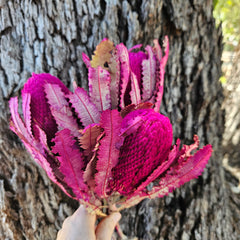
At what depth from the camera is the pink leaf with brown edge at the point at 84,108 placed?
35 centimetres

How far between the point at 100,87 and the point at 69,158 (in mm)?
119

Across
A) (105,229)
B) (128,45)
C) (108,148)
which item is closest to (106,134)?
(108,148)

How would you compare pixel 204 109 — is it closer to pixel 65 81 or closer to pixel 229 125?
pixel 229 125

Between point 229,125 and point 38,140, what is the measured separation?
73 cm

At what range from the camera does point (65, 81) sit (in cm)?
58

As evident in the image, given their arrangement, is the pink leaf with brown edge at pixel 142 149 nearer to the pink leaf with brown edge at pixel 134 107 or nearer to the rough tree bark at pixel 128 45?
the pink leaf with brown edge at pixel 134 107

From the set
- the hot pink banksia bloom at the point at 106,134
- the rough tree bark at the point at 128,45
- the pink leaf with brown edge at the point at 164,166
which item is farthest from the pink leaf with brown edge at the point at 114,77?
the rough tree bark at the point at 128,45

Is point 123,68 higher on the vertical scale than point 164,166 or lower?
higher

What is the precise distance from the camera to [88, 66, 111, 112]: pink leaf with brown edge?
1.18 ft

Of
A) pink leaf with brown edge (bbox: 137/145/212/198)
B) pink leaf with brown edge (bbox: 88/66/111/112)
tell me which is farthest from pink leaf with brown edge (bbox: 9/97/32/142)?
pink leaf with brown edge (bbox: 137/145/212/198)

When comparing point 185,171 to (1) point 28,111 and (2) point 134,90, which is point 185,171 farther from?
(1) point 28,111

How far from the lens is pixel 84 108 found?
0.35 meters

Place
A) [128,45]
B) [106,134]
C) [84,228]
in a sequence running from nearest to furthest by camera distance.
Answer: [106,134] → [84,228] → [128,45]

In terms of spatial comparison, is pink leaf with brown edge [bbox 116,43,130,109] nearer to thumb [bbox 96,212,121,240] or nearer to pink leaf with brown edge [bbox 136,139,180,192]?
pink leaf with brown edge [bbox 136,139,180,192]
